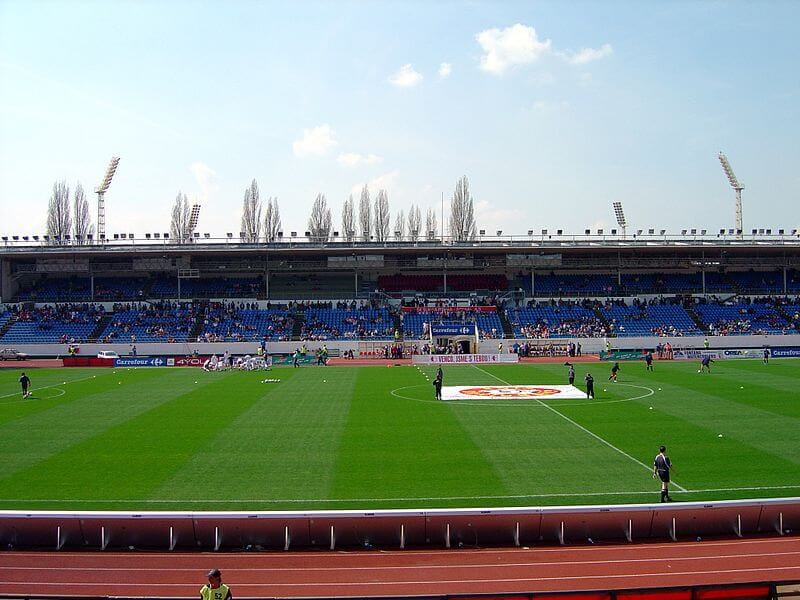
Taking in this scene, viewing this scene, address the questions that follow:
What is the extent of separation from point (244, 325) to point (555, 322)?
1206 inches

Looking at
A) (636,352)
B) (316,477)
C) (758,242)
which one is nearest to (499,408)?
(316,477)

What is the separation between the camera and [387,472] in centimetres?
1958

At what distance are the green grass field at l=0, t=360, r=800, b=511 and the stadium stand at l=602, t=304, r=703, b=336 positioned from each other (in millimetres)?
25426

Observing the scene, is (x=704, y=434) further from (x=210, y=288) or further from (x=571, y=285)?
(x=210, y=288)

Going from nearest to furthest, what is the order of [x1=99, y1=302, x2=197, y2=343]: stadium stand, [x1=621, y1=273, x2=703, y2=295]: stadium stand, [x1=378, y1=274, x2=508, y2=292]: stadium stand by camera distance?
[x1=99, y1=302, x2=197, y2=343]: stadium stand, [x1=621, y1=273, x2=703, y2=295]: stadium stand, [x1=378, y1=274, x2=508, y2=292]: stadium stand

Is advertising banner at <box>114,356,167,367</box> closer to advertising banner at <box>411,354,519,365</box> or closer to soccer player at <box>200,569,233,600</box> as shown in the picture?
advertising banner at <box>411,354,519,365</box>

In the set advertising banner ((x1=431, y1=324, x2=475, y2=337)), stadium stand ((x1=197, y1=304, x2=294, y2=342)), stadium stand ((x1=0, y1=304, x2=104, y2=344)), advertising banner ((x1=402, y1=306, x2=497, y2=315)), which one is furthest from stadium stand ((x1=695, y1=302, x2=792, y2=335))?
stadium stand ((x1=0, y1=304, x2=104, y2=344))

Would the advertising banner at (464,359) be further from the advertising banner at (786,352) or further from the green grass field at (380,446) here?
the advertising banner at (786,352)

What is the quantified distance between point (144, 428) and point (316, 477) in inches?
415

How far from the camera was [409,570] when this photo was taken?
13391 millimetres

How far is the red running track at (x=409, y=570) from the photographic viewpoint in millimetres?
12648

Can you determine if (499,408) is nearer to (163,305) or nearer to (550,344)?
(550,344)

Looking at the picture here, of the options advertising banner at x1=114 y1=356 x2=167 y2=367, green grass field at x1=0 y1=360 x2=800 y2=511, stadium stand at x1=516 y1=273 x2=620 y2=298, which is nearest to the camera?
green grass field at x1=0 y1=360 x2=800 y2=511

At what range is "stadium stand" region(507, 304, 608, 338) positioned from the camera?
6469cm
